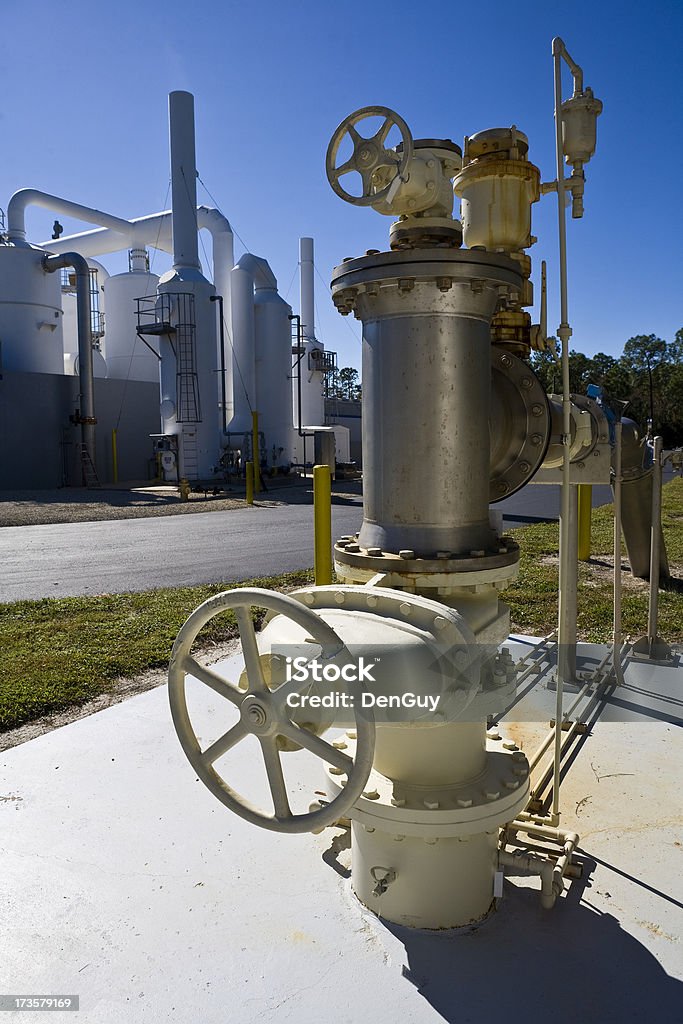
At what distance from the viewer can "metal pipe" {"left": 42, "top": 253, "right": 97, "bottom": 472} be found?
1998 cm

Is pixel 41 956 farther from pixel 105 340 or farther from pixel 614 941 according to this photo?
pixel 105 340

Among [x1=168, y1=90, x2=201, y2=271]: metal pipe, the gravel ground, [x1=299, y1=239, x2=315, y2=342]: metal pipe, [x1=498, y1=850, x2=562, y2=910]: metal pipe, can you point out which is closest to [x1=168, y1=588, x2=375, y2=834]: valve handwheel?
[x1=498, y1=850, x2=562, y2=910]: metal pipe

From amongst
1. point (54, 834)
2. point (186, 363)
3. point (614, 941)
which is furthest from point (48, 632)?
point (186, 363)

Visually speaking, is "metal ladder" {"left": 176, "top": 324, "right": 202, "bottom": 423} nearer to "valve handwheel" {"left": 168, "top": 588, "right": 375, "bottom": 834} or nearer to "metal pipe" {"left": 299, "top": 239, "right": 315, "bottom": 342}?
"metal pipe" {"left": 299, "top": 239, "right": 315, "bottom": 342}

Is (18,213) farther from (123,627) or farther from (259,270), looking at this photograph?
(123,627)

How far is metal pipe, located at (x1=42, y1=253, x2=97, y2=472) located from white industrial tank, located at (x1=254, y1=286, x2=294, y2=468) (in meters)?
5.23

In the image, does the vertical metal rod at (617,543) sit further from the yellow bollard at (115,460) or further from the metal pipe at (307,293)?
the metal pipe at (307,293)

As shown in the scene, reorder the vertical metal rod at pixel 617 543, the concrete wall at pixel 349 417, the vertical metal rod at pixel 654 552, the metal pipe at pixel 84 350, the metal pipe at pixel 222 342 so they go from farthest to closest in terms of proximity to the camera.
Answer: the concrete wall at pixel 349 417 < the metal pipe at pixel 222 342 < the metal pipe at pixel 84 350 < the vertical metal rod at pixel 654 552 < the vertical metal rod at pixel 617 543

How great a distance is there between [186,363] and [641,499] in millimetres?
16495

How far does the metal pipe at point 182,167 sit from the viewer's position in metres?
19.7

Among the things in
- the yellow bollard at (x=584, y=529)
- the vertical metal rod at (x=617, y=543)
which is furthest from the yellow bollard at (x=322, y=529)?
the yellow bollard at (x=584, y=529)

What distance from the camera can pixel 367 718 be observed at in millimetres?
1366

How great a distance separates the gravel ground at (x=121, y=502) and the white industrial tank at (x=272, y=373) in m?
3.11

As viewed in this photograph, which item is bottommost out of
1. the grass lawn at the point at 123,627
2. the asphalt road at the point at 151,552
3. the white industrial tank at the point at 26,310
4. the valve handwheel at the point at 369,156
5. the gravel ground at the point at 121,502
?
the grass lawn at the point at 123,627
